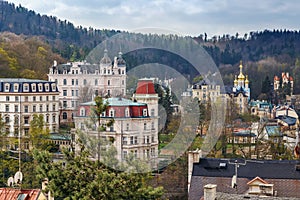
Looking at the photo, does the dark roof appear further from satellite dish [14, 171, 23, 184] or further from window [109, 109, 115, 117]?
window [109, 109, 115, 117]

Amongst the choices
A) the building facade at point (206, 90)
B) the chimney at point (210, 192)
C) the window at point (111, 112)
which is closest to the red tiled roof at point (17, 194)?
the chimney at point (210, 192)

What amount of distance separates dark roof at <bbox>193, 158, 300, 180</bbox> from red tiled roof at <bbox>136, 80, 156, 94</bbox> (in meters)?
4.91

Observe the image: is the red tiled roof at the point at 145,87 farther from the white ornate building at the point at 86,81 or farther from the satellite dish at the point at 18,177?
the satellite dish at the point at 18,177

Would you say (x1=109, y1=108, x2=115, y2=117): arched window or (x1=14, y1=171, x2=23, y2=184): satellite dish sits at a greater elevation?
(x1=109, y1=108, x2=115, y2=117): arched window

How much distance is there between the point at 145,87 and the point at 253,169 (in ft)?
23.1

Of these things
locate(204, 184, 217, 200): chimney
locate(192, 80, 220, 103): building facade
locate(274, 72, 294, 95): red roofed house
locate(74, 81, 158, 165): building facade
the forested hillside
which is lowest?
locate(204, 184, 217, 200): chimney

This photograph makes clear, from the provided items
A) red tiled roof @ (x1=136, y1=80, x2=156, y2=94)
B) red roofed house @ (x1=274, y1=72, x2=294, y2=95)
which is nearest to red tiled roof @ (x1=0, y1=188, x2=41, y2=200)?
red tiled roof @ (x1=136, y1=80, x2=156, y2=94)

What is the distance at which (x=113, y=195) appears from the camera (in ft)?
40.2

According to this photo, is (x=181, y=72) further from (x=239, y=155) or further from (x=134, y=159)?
(x=134, y=159)

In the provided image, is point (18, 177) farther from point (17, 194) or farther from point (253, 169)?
point (253, 169)

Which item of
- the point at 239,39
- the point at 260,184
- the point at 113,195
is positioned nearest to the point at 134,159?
the point at 113,195

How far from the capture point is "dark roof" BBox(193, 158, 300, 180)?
15.0m

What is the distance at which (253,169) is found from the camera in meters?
15.5

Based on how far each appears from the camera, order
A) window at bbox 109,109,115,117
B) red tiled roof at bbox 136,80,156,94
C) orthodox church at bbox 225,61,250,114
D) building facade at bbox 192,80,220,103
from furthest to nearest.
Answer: orthodox church at bbox 225,61,250,114
building facade at bbox 192,80,220,103
window at bbox 109,109,115,117
red tiled roof at bbox 136,80,156,94
